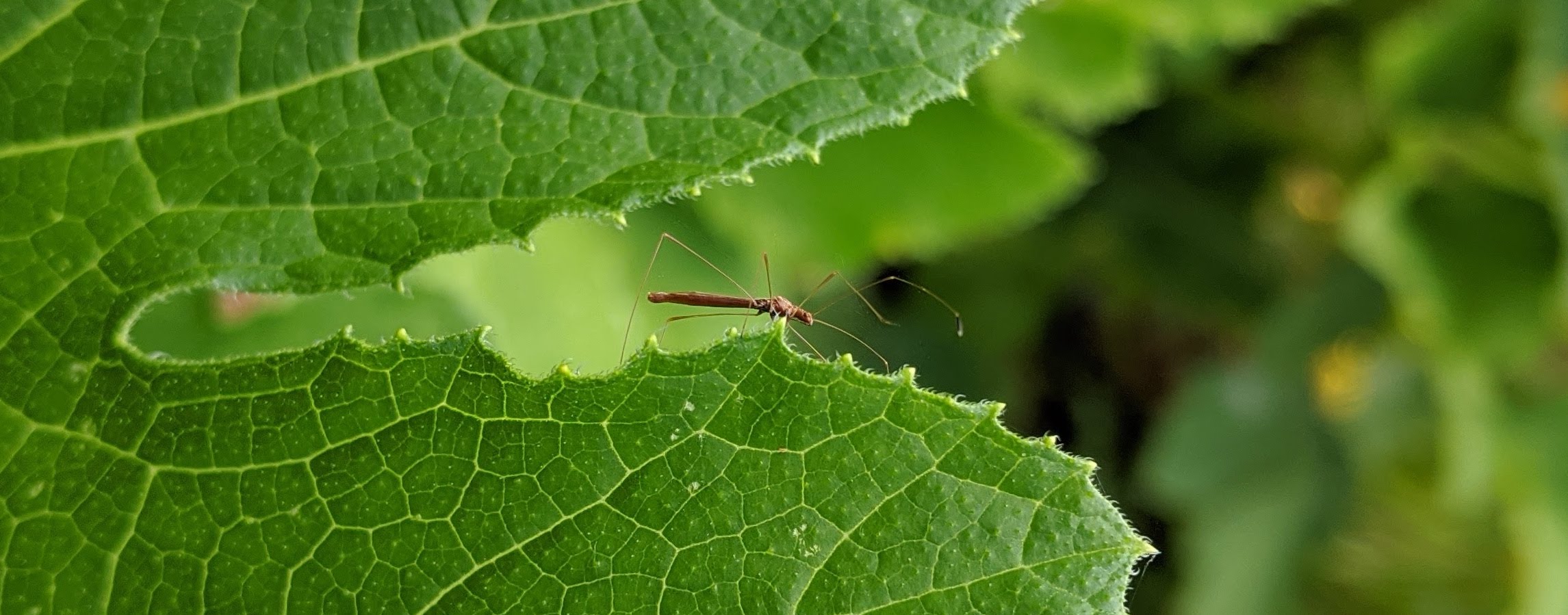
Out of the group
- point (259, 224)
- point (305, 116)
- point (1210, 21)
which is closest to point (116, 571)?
point (259, 224)

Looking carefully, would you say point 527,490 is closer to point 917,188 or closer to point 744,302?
point 744,302

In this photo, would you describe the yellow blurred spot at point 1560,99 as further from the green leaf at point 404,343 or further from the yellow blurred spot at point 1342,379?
the green leaf at point 404,343

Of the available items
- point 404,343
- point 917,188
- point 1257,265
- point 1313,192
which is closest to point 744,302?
point 404,343

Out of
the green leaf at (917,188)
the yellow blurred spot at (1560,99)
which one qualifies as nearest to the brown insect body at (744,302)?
the green leaf at (917,188)

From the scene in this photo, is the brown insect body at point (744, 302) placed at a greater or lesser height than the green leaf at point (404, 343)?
lesser

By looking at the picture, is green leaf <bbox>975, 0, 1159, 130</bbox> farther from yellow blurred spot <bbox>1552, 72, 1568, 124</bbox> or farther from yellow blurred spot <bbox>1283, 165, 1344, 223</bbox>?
yellow blurred spot <bbox>1552, 72, 1568, 124</bbox>

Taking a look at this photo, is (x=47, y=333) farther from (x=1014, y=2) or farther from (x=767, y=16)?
(x=1014, y=2)
